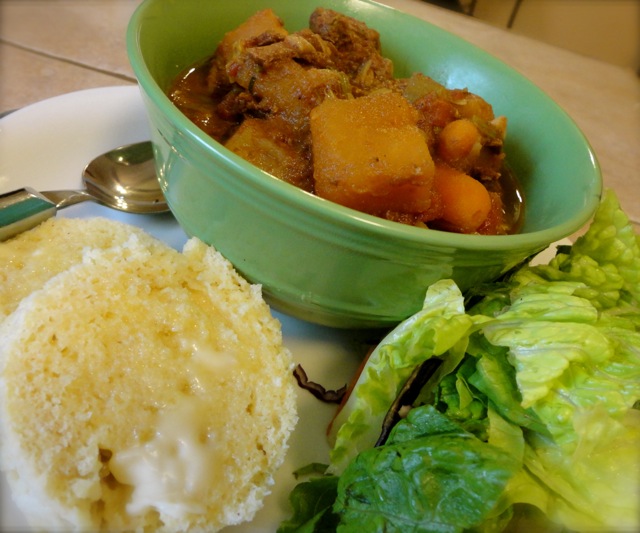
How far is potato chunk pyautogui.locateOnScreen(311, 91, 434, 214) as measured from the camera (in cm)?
111

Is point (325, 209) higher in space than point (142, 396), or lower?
higher

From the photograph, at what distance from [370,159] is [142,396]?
0.64 metres

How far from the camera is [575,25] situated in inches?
168

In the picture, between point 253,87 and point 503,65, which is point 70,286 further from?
point 503,65

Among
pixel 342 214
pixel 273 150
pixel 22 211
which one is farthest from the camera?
pixel 22 211

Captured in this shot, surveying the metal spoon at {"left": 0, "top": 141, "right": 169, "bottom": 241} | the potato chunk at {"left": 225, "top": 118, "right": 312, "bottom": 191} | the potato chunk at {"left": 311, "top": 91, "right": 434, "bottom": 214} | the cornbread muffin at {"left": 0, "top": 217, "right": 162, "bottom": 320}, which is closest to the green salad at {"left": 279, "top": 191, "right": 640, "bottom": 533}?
the potato chunk at {"left": 311, "top": 91, "right": 434, "bottom": 214}

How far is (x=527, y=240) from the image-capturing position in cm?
112

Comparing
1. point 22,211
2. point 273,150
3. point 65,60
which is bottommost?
point 65,60

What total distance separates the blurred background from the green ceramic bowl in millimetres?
2774

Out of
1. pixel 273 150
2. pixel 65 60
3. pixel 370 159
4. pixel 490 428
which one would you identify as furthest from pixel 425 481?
pixel 65 60

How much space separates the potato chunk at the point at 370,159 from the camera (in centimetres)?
111

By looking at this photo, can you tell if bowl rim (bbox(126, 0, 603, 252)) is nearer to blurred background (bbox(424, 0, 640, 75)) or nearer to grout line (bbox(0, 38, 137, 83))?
grout line (bbox(0, 38, 137, 83))

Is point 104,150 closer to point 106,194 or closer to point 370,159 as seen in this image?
point 106,194

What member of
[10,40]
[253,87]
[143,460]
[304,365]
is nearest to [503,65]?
[253,87]
